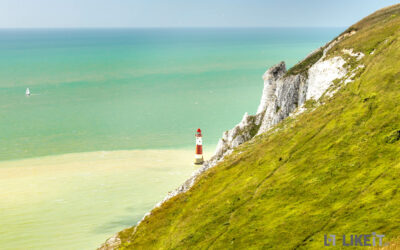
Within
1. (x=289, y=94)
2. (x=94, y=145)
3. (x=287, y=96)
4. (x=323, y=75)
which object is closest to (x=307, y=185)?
(x=323, y=75)

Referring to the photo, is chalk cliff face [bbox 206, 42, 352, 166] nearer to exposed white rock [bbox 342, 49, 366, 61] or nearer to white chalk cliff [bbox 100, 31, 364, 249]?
white chalk cliff [bbox 100, 31, 364, 249]

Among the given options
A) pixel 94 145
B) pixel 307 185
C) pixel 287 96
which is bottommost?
pixel 307 185

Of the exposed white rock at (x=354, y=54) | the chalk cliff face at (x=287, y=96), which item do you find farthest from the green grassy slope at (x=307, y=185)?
Result: the chalk cliff face at (x=287, y=96)

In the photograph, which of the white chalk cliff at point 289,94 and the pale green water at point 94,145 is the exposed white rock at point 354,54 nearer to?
the white chalk cliff at point 289,94

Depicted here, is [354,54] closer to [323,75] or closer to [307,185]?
[323,75]

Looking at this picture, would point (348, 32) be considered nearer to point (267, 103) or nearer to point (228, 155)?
point (267, 103)

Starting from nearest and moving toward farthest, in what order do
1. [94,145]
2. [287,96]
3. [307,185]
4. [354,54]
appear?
[307,185], [354,54], [287,96], [94,145]

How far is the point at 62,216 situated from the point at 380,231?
38172 millimetres

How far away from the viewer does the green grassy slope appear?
23.8m

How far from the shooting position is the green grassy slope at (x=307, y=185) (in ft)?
78.2

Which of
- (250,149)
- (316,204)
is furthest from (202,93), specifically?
(316,204)

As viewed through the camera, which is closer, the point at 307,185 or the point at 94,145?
the point at 307,185

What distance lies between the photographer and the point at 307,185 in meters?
27.4

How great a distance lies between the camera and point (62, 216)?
165 feet
